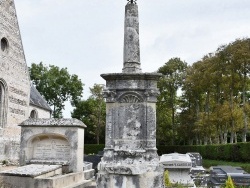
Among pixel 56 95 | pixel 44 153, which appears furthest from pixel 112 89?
pixel 56 95

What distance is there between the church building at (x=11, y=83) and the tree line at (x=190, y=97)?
55.2ft

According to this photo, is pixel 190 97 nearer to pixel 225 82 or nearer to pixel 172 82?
pixel 172 82

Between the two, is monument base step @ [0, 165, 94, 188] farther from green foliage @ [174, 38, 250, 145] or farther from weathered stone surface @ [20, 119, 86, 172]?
green foliage @ [174, 38, 250, 145]

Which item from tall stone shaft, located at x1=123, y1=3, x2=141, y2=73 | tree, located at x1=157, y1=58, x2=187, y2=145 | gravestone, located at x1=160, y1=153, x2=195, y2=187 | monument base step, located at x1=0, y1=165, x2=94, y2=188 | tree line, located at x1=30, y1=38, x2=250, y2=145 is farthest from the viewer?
tree, located at x1=157, y1=58, x2=187, y2=145

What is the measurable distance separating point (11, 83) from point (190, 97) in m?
24.6

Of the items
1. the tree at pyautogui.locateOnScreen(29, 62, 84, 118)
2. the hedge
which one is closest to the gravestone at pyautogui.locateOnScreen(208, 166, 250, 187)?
the hedge

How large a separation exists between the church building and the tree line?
16.8 metres

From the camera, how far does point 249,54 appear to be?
2625 centimetres

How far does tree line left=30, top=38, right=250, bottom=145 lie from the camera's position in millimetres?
29406

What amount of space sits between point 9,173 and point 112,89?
560 centimetres

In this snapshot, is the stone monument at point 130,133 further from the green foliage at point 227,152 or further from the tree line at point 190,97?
the tree line at point 190,97

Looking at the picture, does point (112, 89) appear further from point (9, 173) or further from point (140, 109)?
point (9, 173)

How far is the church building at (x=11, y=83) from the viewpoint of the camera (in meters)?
20.3

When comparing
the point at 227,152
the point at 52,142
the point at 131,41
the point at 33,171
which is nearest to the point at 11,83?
the point at 52,142
